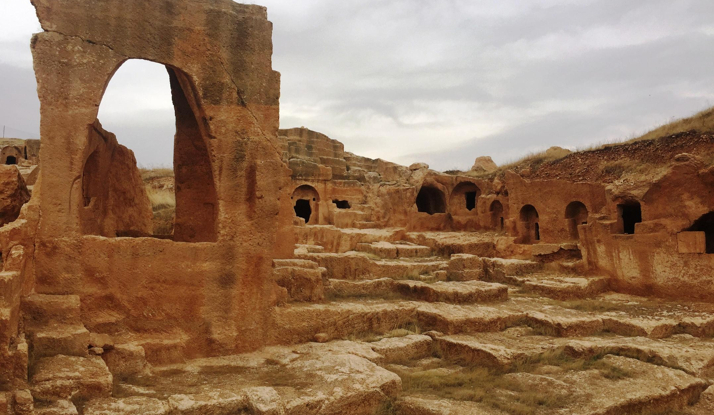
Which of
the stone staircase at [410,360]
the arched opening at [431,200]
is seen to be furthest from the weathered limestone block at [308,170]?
the stone staircase at [410,360]

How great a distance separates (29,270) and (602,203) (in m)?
11.5

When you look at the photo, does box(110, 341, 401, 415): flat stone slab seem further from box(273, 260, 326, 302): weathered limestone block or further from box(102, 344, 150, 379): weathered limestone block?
box(273, 260, 326, 302): weathered limestone block

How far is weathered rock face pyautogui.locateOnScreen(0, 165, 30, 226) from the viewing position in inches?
198

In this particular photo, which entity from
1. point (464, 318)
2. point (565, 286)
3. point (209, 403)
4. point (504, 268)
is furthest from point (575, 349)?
point (504, 268)

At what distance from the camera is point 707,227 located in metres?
8.76

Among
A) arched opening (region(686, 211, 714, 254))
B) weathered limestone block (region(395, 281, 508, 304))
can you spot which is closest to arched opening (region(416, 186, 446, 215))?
arched opening (region(686, 211, 714, 254))

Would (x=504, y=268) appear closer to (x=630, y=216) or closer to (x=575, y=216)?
(x=630, y=216)

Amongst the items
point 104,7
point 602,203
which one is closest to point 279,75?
point 104,7

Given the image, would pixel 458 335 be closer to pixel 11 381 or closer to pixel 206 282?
pixel 206 282

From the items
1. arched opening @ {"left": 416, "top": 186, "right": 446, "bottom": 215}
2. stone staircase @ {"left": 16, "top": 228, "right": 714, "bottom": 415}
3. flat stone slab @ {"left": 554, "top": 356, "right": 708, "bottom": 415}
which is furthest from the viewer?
arched opening @ {"left": 416, "top": 186, "right": 446, "bottom": 215}

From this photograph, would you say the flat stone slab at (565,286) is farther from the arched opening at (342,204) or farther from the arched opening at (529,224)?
the arched opening at (342,204)

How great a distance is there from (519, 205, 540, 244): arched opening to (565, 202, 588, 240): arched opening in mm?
1142

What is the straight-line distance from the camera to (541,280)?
9.34 m

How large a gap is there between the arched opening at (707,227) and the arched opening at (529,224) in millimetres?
5259
